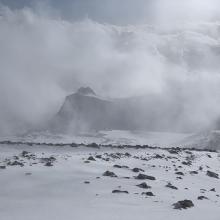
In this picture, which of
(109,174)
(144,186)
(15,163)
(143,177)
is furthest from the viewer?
(15,163)

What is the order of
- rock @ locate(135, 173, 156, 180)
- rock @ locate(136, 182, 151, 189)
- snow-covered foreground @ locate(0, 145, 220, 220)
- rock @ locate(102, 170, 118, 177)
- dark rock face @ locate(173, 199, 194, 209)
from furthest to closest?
rock @ locate(102, 170, 118, 177) → rock @ locate(135, 173, 156, 180) → rock @ locate(136, 182, 151, 189) → dark rock face @ locate(173, 199, 194, 209) → snow-covered foreground @ locate(0, 145, 220, 220)

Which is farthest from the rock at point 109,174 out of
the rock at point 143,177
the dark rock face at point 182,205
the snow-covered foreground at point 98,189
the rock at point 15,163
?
Result: the dark rock face at point 182,205

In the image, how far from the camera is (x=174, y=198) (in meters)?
28.4

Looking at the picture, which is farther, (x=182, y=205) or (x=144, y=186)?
(x=144, y=186)

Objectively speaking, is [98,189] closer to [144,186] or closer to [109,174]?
[144,186]

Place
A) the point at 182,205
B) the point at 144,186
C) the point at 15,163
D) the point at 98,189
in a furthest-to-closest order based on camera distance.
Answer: the point at 15,163 < the point at 144,186 < the point at 98,189 < the point at 182,205

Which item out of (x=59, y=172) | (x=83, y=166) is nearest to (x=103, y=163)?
(x=83, y=166)

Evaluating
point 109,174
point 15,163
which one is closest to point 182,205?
point 109,174

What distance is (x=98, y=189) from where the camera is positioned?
97.0 feet

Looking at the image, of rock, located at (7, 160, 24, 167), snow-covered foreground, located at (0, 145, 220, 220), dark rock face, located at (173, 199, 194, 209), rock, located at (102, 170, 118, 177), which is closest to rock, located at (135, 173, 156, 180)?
→ snow-covered foreground, located at (0, 145, 220, 220)

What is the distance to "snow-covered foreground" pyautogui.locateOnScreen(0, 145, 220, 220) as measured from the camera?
23.4 m

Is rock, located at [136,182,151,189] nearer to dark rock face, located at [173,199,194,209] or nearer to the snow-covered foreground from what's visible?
the snow-covered foreground

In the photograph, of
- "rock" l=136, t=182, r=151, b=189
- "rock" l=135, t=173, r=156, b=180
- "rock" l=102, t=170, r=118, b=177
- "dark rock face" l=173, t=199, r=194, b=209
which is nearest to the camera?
"dark rock face" l=173, t=199, r=194, b=209

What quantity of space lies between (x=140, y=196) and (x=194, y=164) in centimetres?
2317
